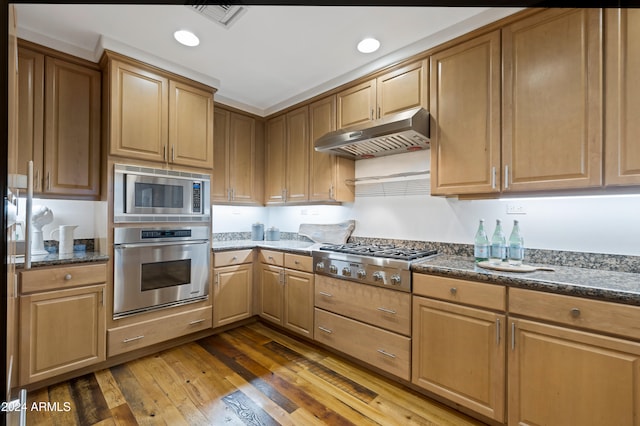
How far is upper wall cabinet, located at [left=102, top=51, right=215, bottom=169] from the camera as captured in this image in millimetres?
2309

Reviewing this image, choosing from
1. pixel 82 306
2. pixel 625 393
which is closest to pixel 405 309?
pixel 625 393

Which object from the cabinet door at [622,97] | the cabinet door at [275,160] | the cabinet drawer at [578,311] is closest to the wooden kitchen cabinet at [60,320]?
the cabinet door at [275,160]

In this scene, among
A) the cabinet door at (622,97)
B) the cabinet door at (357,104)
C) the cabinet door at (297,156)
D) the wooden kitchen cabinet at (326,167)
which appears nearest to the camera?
the cabinet door at (622,97)

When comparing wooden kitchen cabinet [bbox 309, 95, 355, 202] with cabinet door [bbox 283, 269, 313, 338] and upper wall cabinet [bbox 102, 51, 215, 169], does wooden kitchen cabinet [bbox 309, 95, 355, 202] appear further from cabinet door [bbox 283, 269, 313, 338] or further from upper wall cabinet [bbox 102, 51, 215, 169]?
upper wall cabinet [bbox 102, 51, 215, 169]

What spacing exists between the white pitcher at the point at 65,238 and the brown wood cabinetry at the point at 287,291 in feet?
5.19

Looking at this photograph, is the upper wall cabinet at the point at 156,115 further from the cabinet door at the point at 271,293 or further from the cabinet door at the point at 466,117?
the cabinet door at the point at 466,117

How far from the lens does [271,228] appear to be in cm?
363

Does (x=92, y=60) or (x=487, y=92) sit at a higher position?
(x=92, y=60)

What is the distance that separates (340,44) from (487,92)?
3.64 ft

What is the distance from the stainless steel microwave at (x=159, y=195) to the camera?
235cm

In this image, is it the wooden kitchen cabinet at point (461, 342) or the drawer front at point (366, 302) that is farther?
the drawer front at point (366, 302)

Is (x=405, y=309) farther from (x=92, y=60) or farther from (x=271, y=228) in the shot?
(x=92, y=60)

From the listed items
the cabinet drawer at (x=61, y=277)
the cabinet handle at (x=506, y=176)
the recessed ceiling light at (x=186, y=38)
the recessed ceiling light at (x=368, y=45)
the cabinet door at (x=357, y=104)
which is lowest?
the cabinet drawer at (x=61, y=277)

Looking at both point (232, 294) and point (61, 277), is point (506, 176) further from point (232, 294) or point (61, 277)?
point (61, 277)
